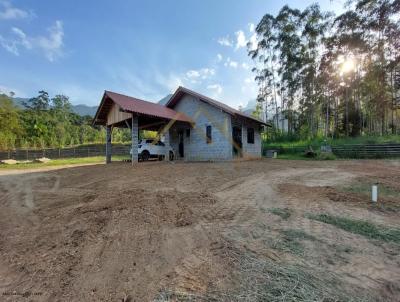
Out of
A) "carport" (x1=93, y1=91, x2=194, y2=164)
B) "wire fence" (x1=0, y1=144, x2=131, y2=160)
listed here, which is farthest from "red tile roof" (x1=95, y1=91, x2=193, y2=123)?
"wire fence" (x1=0, y1=144, x2=131, y2=160)

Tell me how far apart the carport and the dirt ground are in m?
7.04

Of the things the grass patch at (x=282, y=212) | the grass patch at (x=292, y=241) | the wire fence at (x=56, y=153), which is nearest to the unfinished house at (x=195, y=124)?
the grass patch at (x=282, y=212)

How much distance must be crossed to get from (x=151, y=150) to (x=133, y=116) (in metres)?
4.23

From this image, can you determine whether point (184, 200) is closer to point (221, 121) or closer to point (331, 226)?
point (331, 226)

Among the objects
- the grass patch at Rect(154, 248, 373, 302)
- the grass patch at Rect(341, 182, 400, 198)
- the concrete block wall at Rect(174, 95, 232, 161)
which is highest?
the concrete block wall at Rect(174, 95, 232, 161)

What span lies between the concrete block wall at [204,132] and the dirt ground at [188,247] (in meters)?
9.13

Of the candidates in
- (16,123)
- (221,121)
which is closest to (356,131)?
(221,121)

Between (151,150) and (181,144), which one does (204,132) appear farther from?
(151,150)

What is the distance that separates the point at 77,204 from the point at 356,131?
28.9 meters

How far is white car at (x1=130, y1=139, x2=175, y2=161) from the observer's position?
15836 millimetres

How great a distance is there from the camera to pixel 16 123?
99.0 feet

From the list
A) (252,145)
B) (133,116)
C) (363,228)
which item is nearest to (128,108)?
(133,116)

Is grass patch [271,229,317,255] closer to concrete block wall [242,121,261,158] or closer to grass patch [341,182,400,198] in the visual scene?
grass patch [341,182,400,198]

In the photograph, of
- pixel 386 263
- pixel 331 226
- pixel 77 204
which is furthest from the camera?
pixel 77 204
